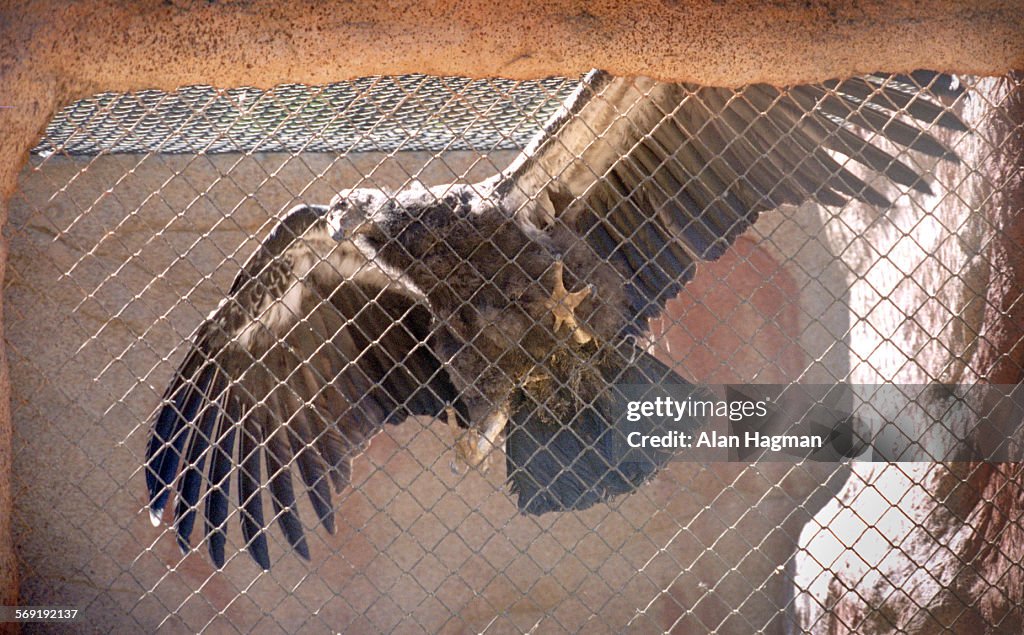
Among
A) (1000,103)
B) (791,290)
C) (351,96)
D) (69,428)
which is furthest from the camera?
(791,290)

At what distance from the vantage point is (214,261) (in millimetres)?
3262

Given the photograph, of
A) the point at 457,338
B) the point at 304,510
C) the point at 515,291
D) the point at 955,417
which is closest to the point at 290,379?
the point at 457,338

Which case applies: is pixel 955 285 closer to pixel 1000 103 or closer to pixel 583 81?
pixel 1000 103

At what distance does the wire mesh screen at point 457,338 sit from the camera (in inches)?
87.8

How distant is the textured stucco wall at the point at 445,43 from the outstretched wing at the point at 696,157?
0.89 ft

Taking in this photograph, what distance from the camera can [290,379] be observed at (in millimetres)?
2510

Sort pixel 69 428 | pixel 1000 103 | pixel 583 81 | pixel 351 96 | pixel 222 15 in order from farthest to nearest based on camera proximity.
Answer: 1. pixel 69 428
2. pixel 351 96
3. pixel 583 81
4. pixel 1000 103
5. pixel 222 15

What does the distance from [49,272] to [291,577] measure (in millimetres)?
1281

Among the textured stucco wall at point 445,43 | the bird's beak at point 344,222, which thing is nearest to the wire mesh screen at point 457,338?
the bird's beak at point 344,222

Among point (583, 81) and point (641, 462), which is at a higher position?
point (583, 81)

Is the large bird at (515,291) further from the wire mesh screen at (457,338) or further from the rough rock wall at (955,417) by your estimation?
the rough rock wall at (955,417)

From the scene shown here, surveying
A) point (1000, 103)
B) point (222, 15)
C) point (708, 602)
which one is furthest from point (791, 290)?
point (222, 15)

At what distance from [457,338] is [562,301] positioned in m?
0.30

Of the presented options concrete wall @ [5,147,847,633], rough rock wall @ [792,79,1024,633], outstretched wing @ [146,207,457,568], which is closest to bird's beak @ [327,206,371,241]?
outstretched wing @ [146,207,457,568]
